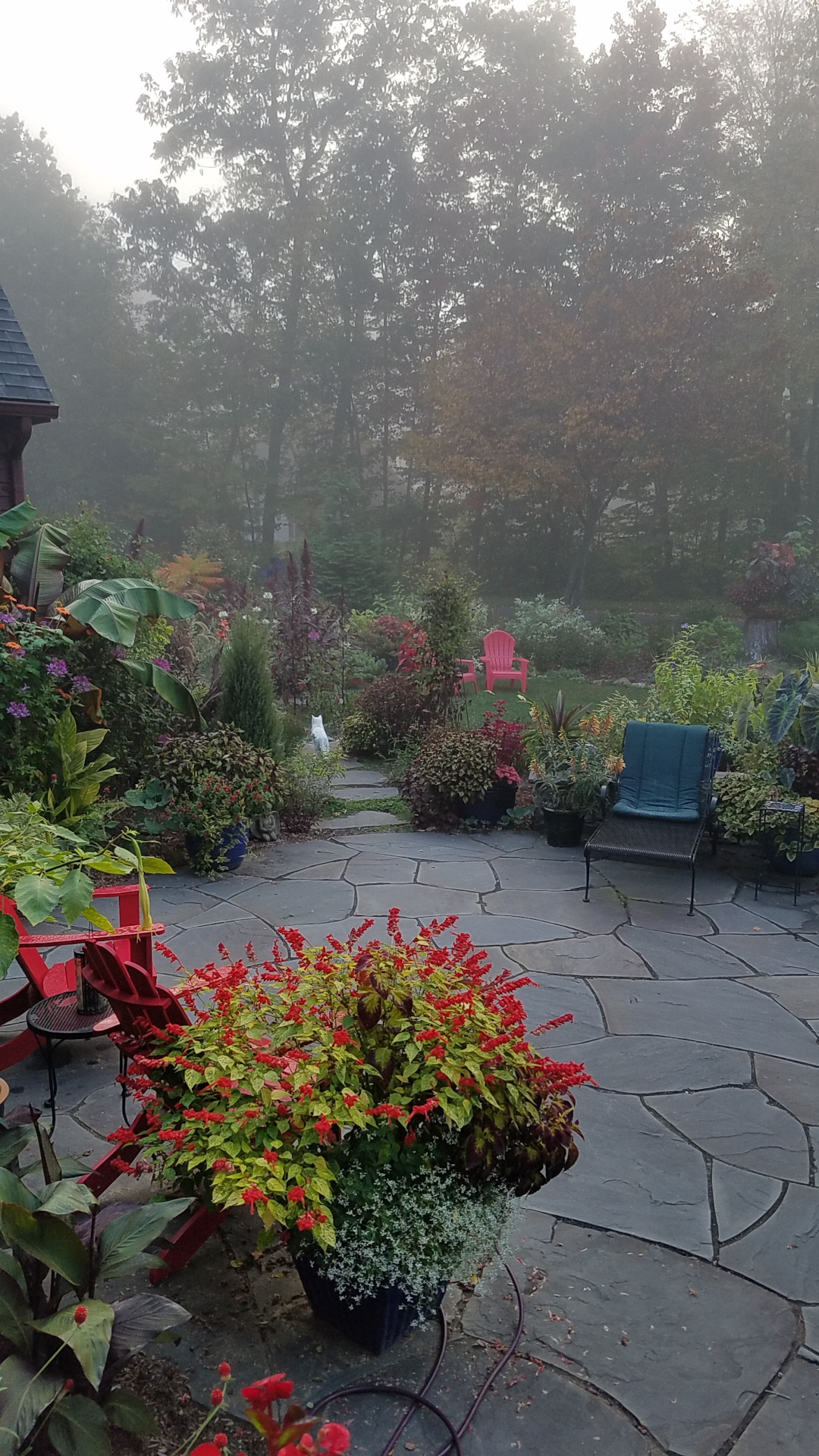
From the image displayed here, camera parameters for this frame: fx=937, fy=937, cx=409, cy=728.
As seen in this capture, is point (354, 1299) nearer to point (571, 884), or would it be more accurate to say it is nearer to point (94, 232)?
point (571, 884)

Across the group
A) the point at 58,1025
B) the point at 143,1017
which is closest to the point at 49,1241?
the point at 143,1017

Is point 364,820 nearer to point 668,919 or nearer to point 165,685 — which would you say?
point 165,685

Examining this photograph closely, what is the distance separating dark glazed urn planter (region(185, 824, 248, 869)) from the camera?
612 centimetres

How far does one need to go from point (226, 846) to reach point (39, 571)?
7.94 feet

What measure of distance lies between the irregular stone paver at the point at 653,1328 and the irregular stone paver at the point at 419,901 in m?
2.72

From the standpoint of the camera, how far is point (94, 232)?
96.1ft

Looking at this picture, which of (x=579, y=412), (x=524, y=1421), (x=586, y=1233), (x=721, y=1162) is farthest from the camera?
(x=579, y=412)

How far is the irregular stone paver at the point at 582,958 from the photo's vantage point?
4590mm

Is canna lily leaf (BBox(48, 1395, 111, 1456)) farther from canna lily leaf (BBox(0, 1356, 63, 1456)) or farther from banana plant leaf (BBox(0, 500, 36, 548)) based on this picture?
banana plant leaf (BBox(0, 500, 36, 548))

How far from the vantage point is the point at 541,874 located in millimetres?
6172

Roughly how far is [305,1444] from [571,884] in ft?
16.3

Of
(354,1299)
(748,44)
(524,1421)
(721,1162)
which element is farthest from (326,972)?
(748,44)

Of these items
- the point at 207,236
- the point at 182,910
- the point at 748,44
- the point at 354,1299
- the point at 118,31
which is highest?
the point at 118,31

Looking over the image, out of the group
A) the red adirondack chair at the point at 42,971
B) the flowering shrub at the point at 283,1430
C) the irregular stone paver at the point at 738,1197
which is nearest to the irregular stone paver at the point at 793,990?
the irregular stone paver at the point at 738,1197
